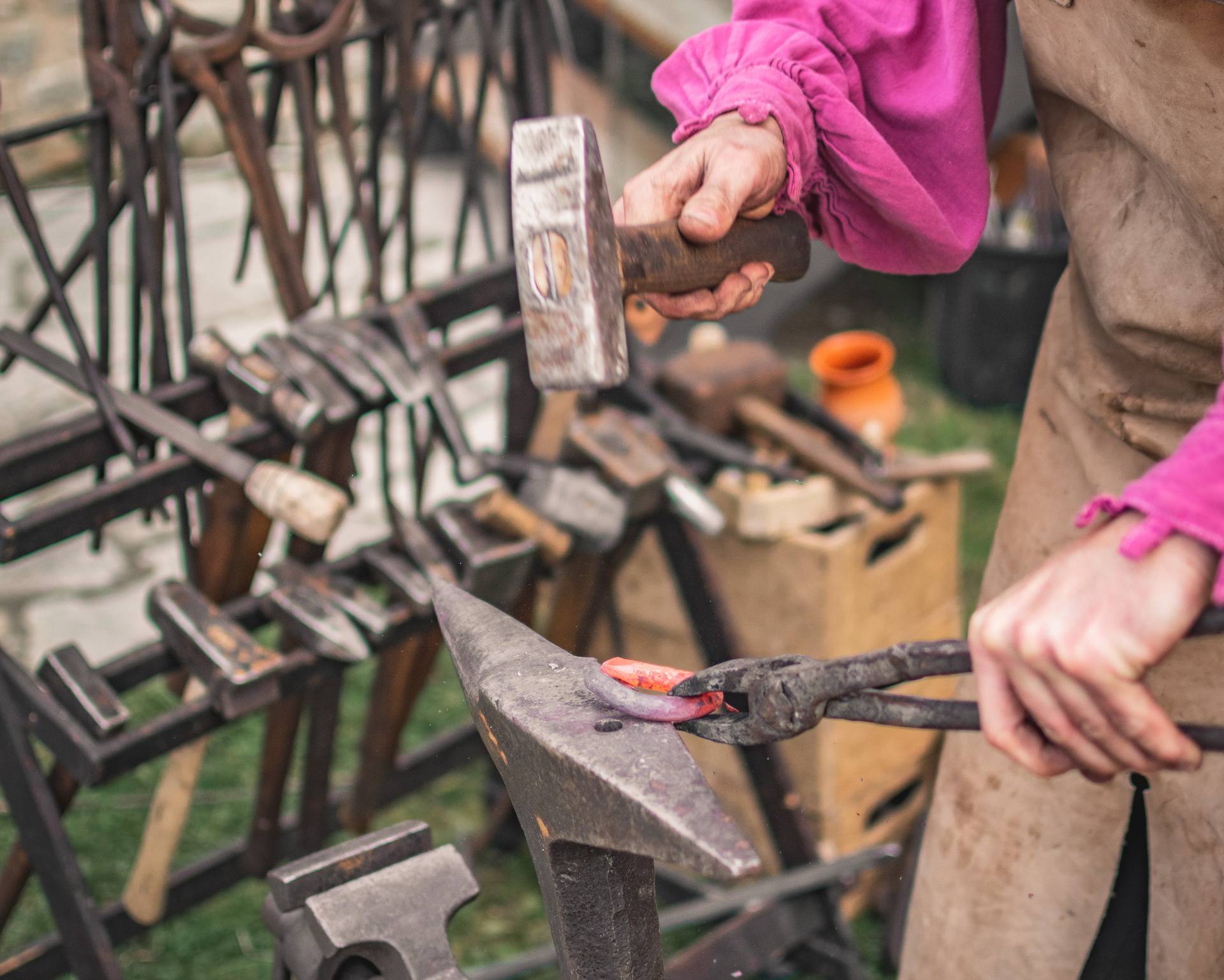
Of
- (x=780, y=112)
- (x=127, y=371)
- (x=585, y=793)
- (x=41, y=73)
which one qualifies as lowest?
(x=127, y=371)

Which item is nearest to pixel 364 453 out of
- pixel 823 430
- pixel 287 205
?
pixel 287 205

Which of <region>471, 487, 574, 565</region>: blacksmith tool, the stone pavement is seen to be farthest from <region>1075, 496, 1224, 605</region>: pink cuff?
the stone pavement

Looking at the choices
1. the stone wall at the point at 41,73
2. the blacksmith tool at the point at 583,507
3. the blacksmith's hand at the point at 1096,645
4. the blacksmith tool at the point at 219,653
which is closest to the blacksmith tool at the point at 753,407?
the blacksmith tool at the point at 583,507

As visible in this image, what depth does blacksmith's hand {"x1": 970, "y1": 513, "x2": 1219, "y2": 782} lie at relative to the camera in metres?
0.67

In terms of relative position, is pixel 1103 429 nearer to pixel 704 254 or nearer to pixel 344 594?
pixel 704 254

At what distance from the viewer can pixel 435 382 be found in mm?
1874

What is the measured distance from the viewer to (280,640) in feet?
6.42

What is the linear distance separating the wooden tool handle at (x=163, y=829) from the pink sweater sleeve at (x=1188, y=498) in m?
1.38

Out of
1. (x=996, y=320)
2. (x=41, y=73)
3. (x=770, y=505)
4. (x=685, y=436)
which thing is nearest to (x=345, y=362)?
(x=685, y=436)

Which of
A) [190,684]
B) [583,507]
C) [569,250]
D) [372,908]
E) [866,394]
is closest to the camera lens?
[569,250]

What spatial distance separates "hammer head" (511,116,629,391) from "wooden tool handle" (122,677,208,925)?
3.39ft

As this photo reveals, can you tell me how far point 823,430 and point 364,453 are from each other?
69.5 inches

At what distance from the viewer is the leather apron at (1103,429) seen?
A: 0.96m

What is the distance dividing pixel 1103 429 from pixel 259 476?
1041mm
